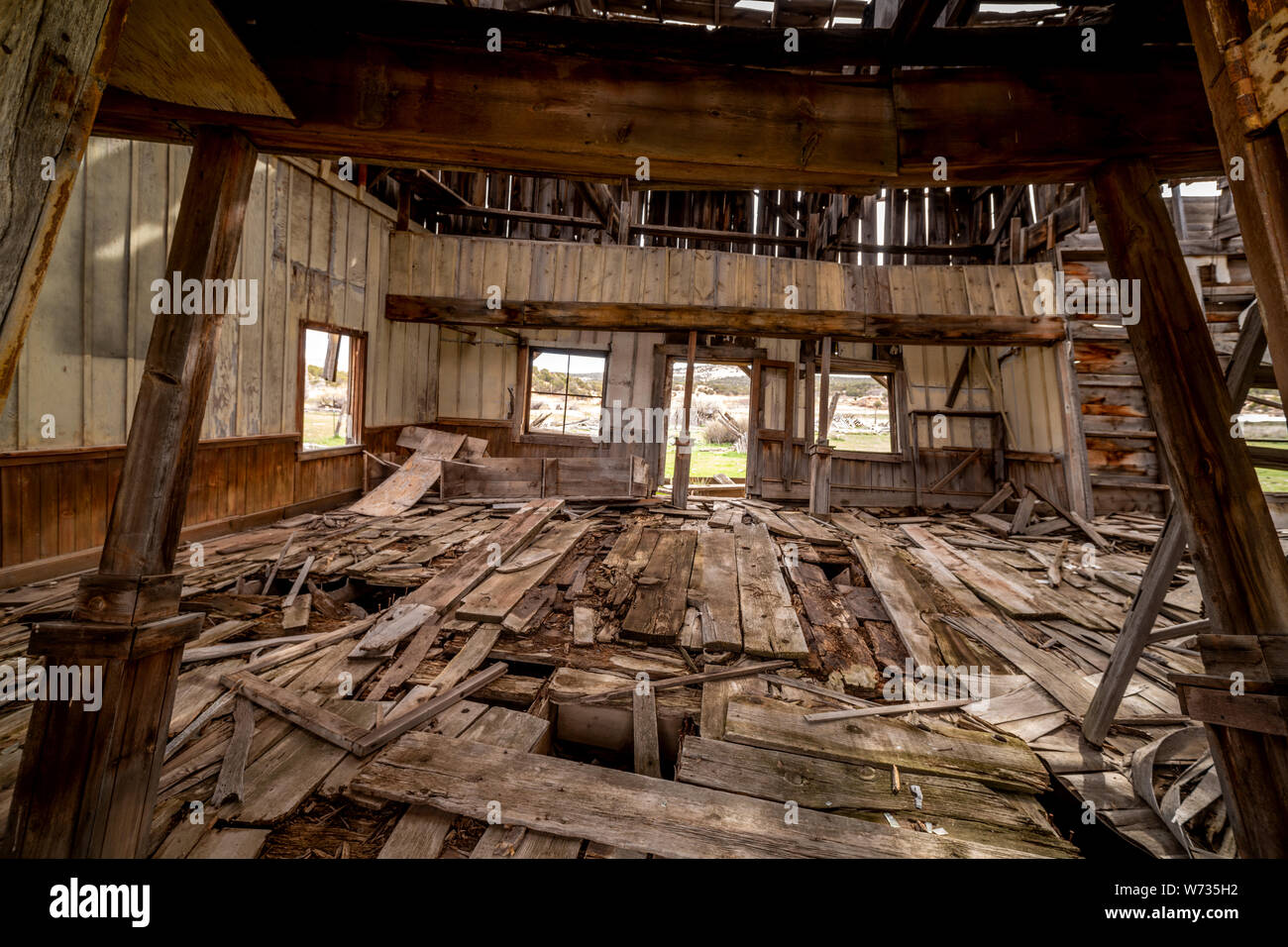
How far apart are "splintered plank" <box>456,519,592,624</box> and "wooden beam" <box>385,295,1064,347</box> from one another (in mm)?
3971

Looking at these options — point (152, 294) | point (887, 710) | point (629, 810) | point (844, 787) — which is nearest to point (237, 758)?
point (629, 810)

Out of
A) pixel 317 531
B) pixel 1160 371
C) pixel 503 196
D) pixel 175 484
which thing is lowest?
pixel 317 531

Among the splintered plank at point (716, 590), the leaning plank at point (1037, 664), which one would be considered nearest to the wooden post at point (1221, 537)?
the leaning plank at point (1037, 664)

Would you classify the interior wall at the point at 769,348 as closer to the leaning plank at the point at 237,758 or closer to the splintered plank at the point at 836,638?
the splintered plank at the point at 836,638

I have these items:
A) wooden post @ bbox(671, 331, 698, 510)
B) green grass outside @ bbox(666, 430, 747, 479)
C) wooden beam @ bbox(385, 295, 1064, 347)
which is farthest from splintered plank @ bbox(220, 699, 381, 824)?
green grass outside @ bbox(666, 430, 747, 479)

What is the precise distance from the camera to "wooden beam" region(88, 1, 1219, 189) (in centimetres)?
203

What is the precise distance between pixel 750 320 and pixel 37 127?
829 cm

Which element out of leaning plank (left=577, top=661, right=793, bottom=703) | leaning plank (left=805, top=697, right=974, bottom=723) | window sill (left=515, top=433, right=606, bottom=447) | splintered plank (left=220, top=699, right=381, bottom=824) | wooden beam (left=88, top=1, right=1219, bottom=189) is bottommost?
splintered plank (left=220, top=699, right=381, bottom=824)

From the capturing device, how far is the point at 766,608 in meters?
4.41

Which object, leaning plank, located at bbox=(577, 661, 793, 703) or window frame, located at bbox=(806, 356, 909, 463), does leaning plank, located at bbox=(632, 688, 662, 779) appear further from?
window frame, located at bbox=(806, 356, 909, 463)
